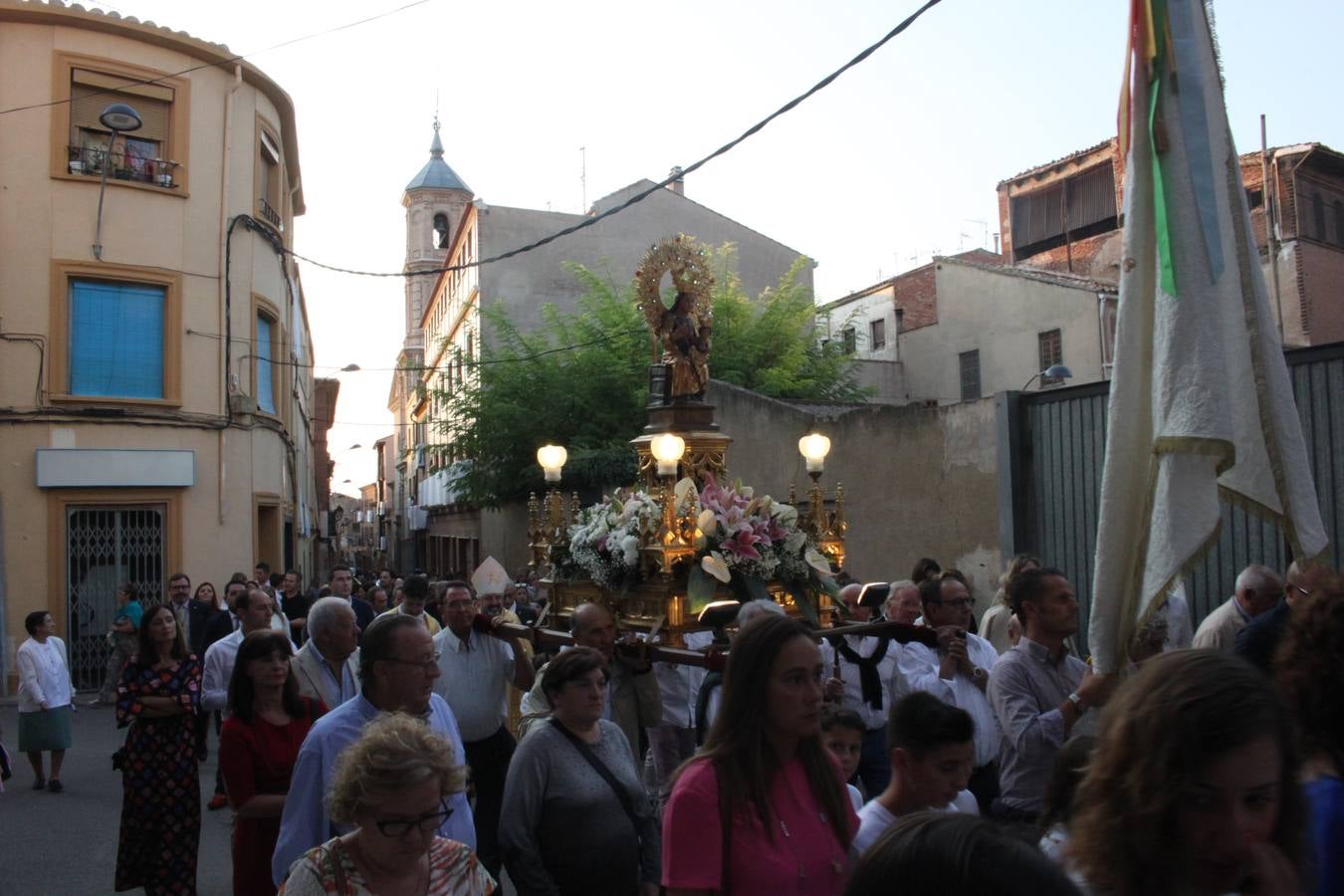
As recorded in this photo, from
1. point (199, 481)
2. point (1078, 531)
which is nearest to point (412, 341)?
point (199, 481)

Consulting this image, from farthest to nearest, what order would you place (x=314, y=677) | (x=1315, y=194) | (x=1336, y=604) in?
(x=1315, y=194) < (x=314, y=677) < (x=1336, y=604)

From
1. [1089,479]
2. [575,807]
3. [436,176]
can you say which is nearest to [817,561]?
[575,807]

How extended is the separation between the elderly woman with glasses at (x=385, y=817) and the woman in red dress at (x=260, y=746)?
1.51m

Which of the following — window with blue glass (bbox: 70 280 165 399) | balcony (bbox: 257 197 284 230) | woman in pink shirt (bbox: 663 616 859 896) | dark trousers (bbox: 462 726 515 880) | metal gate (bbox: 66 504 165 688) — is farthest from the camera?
balcony (bbox: 257 197 284 230)

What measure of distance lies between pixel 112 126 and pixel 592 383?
997 centimetres

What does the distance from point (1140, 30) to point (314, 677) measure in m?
4.24

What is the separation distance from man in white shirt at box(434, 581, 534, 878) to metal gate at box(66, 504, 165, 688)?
12612 millimetres

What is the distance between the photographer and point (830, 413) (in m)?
18.2

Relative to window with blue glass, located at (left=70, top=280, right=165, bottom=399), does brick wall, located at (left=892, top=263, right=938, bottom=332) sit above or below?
above

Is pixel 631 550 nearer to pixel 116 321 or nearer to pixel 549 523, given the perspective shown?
pixel 549 523

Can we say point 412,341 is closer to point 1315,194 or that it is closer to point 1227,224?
point 1315,194

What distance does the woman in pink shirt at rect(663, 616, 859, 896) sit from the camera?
2.84 metres

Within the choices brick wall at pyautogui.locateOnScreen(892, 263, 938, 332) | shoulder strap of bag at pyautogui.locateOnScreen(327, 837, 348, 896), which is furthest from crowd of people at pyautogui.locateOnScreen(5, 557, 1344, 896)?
brick wall at pyautogui.locateOnScreen(892, 263, 938, 332)

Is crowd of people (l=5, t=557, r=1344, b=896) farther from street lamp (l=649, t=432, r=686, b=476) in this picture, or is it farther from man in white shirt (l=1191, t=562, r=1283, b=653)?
street lamp (l=649, t=432, r=686, b=476)
